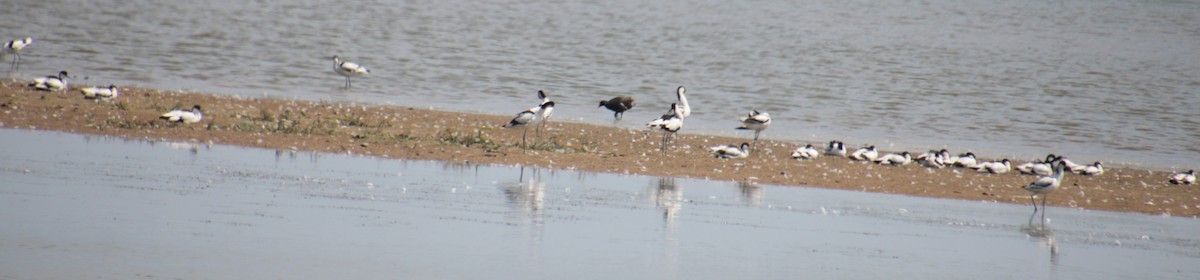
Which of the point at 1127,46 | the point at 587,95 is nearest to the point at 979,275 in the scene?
the point at 587,95

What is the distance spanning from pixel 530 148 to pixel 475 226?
27.5 feet

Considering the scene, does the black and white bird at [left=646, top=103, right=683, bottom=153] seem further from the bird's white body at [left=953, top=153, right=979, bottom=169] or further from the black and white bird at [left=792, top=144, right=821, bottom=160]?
the bird's white body at [left=953, top=153, right=979, bottom=169]

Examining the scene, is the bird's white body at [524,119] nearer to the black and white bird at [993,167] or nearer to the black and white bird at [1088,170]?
the black and white bird at [993,167]

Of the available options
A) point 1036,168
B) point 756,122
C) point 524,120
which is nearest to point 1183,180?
point 1036,168

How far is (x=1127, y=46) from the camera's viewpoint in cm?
5778

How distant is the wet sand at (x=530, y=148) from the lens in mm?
19266

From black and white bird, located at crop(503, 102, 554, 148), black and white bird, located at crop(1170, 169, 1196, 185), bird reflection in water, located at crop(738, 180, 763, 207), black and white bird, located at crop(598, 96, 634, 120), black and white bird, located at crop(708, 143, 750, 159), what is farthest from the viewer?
black and white bird, located at crop(598, 96, 634, 120)

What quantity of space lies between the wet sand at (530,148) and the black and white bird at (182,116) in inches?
4.9

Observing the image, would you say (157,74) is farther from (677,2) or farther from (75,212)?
(677,2)

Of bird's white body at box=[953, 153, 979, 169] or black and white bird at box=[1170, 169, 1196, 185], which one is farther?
bird's white body at box=[953, 153, 979, 169]

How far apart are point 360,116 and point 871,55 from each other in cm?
3133

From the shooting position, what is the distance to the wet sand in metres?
19.3

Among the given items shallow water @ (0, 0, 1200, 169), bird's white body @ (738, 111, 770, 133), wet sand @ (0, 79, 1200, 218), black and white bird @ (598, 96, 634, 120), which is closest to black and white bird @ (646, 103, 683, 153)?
wet sand @ (0, 79, 1200, 218)

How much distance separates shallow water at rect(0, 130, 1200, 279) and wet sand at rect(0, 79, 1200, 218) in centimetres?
103
